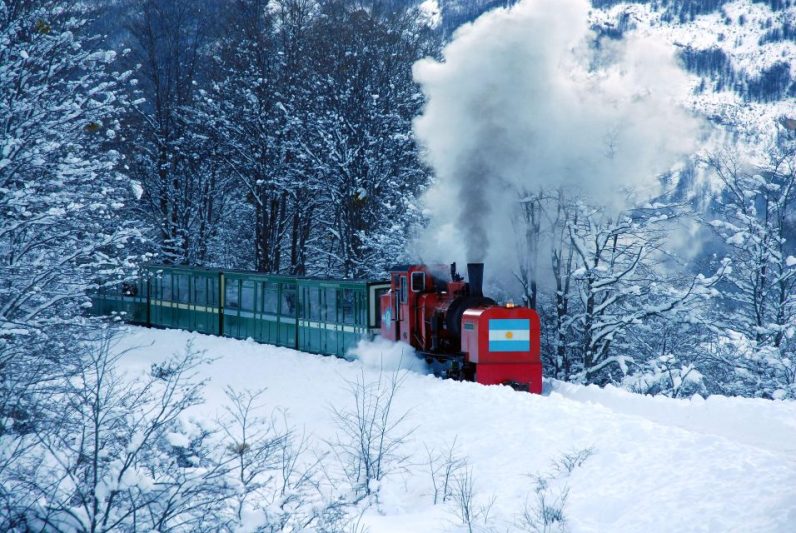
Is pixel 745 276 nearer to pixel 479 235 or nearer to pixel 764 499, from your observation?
pixel 479 235

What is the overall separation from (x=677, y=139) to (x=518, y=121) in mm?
3635

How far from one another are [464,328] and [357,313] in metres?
5.22

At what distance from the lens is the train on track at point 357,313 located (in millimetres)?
14125

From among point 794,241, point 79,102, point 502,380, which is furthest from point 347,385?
point 794,241

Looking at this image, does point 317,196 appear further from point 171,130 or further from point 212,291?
point 212,291

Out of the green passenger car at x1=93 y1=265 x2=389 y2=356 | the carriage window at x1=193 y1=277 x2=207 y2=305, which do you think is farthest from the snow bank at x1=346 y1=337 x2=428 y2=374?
the carriage window at x1=193 y1=277 x2=207 y2=305

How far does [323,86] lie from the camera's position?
88.1 feet

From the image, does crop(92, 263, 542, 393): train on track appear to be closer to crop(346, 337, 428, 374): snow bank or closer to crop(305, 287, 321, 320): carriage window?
crop(305, 287, 321, 320): carriage window

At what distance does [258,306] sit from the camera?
23141mm

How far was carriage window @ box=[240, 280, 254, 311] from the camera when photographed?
23.4m

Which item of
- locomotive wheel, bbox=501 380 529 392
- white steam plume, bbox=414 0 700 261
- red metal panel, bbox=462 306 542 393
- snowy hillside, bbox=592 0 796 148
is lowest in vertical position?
locomotive wheel, bbox=501 380 529 392

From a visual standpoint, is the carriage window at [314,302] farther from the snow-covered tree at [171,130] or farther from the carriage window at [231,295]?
the snow-covered tree at [171,130]

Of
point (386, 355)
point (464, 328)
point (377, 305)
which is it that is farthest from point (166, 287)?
point (464, 328)

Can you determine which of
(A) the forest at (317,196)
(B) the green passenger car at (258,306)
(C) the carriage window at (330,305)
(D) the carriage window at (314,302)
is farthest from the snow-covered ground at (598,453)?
(D) the carriage window at (314,302)
